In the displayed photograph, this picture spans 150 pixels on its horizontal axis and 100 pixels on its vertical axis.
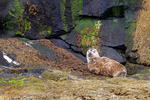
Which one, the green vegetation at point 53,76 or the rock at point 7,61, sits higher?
the green vegetation at point 53,76

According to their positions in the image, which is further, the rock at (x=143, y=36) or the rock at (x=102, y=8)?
the rock at (x=102, y=8)

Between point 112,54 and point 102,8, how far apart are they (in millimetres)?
3505

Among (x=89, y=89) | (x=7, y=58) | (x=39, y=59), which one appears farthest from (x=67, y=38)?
(x=89, y=89)

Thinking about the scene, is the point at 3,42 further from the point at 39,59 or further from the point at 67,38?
the point at 67,38

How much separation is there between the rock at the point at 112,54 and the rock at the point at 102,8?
8.24 feet

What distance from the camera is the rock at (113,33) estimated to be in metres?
12.5

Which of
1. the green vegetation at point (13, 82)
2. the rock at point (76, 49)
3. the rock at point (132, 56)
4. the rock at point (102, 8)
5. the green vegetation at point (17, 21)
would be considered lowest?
the rock at point (132, 56)

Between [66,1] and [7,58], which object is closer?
[7,58]

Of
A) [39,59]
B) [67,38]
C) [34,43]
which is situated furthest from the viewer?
[67,38]

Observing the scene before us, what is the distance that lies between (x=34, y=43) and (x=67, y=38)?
2680 millimetres

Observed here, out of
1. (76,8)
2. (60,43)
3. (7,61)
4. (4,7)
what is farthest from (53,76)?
(76,8)

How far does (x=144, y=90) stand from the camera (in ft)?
13.9

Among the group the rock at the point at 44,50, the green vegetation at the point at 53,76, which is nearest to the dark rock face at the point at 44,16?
the rock at the point at 44,50

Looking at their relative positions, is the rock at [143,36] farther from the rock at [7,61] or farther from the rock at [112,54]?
the rock at [7,61]
